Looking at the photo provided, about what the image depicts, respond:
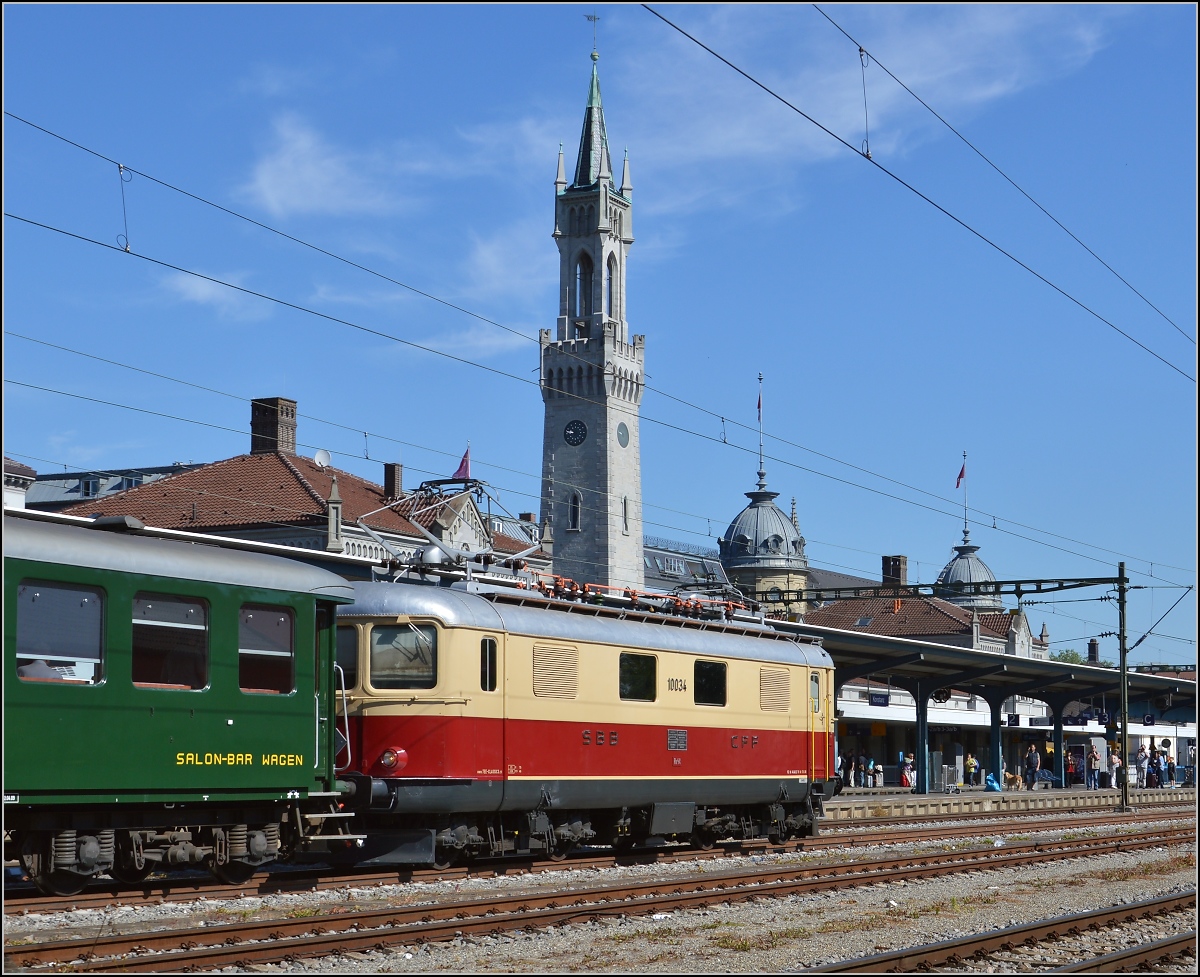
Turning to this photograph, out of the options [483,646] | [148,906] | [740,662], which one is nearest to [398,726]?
[483,646]

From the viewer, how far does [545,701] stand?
19.9 m

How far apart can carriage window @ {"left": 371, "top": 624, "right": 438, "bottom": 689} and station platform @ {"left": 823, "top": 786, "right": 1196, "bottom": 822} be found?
1826cm

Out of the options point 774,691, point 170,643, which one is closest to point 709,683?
point 774,691

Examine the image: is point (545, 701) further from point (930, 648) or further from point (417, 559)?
point (930, 648)

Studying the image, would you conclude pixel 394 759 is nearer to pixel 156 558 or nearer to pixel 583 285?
pixel 156 558

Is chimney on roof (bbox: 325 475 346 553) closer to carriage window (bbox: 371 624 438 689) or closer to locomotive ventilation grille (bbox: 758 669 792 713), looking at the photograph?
locomotive ventilation grille (bbox: 758 669 792 713)

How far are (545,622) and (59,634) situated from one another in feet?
24.0

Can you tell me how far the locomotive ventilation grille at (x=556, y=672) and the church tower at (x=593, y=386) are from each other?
7963 cm

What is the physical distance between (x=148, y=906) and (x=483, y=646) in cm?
510

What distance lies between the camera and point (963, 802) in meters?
44.8

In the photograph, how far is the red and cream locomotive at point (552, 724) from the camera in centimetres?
1828

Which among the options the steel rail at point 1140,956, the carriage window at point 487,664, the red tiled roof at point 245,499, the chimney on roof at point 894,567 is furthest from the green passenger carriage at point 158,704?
the chimney on roof at point 894,567

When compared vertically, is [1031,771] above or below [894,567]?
below

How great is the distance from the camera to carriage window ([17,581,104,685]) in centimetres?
1362
